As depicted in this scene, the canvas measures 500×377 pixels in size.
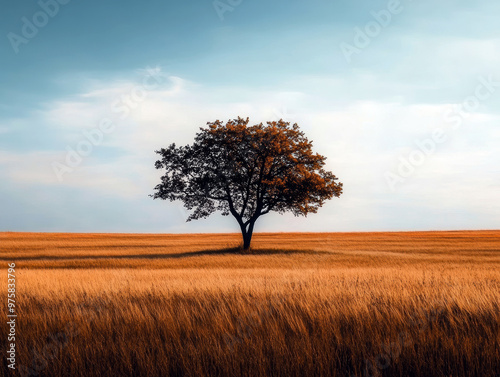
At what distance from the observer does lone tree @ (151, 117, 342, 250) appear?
41.7 meters

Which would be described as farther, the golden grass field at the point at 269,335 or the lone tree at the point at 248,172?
the lone tree at the point at 248,172

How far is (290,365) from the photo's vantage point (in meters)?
5.00

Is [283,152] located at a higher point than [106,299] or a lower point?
higher

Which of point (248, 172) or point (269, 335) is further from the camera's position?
point (248, 172)

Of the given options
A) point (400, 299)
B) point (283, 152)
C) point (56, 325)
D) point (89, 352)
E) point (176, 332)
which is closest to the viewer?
point (89, 352)

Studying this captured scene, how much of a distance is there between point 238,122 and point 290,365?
129ft

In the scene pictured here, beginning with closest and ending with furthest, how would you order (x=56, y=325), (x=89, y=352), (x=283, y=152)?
1. (x=89, y=352)
2. (x=56, y=325)
3. (x=283, y=152)

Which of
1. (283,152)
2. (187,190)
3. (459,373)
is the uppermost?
(283,152)

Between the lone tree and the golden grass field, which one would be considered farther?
the lone tree

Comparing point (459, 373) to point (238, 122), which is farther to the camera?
point (238, 122)

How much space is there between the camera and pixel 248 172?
42.3 metres

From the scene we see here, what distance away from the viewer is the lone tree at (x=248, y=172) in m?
41.7

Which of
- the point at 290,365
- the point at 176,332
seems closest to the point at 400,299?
the point at 290,365

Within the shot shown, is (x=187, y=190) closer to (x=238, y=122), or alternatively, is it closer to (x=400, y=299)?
(x=238, y=122)
